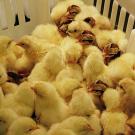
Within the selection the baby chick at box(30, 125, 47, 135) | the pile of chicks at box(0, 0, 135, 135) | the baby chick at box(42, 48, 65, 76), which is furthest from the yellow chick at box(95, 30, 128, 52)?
the baby chick at box(30, 125, 47, 135)

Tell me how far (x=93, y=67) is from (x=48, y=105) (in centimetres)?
22

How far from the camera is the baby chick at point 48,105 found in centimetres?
103

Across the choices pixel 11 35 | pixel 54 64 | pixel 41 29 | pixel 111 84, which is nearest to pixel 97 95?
pixel 111 84

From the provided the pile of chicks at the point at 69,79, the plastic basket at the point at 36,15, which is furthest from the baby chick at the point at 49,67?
the plastic basket at the point at 36,15

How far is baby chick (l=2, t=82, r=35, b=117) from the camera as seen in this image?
1042mm

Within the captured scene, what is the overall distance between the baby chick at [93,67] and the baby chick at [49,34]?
0.24 meters

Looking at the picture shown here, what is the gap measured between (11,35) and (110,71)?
531 millimetres

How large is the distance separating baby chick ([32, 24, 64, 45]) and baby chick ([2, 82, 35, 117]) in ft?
1.19

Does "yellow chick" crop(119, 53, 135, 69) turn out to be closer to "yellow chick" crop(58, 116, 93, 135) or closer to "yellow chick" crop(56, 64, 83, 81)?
"yellow chick" crop(56, 64, 83, 81)

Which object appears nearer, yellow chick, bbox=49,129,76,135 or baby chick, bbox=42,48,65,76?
yellow chick, bbox=49,129,76,135

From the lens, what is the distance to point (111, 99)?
1.09 metres

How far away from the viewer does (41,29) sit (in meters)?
1.39

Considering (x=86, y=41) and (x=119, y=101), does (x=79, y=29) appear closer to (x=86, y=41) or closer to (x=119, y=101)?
(x=86, y=41)

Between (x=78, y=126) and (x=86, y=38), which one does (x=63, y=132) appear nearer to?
(x=78, y=126)
